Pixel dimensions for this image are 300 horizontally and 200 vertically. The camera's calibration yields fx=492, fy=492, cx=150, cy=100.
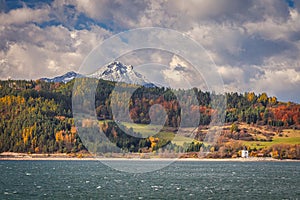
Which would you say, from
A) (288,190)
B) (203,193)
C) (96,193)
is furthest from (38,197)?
(288,190)

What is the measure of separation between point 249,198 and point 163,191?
1404cm

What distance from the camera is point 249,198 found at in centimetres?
6762

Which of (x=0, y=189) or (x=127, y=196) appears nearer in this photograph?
(x=127, y=196)

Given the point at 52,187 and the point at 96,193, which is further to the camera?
the point at 52,187

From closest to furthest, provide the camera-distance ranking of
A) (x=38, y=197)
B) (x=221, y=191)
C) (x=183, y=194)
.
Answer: (x=38, y=197)
(x=183, y=194)
(x=221, y=191)

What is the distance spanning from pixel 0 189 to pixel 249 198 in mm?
38461

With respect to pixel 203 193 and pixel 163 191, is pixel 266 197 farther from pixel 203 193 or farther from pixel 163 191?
pixel 163 191

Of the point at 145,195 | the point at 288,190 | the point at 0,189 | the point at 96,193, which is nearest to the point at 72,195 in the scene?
the point at 96,193

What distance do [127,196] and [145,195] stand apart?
281 cm

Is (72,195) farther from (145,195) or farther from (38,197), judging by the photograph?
(145,195)

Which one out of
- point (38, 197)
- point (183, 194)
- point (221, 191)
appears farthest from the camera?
point (221, 191)

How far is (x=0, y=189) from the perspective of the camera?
7738 centimetres

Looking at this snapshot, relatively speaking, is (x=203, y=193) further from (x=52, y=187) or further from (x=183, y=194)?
(x=52, y=187)

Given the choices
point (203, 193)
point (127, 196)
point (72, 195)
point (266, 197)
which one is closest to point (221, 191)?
point (203, 193)
